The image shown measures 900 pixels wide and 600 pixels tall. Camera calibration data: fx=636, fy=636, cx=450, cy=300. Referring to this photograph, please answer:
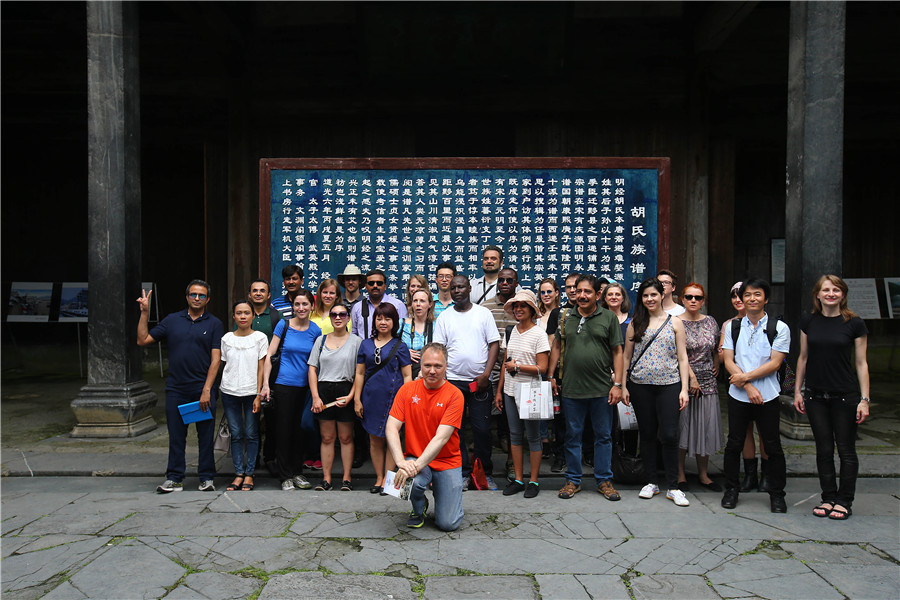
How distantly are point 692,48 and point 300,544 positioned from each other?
855cm

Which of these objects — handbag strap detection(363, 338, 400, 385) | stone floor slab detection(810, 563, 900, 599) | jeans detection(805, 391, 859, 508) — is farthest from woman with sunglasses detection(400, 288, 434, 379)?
stone floor slab detection(810, 563, 900, 599)

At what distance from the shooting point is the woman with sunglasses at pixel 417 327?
217 inches

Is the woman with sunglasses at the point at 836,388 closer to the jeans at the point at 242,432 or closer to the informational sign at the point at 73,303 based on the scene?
the jeans at the point at 242,432

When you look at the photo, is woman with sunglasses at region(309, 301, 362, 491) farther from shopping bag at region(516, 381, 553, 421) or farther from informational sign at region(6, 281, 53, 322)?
informational sign at region(6, 281, 53, 322)

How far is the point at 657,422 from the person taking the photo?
508 centimetres

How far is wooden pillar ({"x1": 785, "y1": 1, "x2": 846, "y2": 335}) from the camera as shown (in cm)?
636

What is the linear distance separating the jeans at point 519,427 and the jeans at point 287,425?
1.74 m

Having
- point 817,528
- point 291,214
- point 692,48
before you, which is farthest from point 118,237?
point 692,48

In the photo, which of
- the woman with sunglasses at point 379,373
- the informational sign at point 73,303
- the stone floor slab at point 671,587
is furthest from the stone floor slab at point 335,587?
the informational sign at point 73,303

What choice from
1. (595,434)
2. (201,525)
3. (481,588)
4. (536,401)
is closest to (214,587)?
(201,525)

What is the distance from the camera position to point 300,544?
4090mm

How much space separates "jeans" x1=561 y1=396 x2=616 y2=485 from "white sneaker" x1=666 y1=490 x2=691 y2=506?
469 mm

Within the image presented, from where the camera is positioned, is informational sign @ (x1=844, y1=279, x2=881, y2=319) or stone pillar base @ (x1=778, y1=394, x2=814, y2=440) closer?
stone pillar base @ (x1=778, y1=394, x2=814, y2=440)

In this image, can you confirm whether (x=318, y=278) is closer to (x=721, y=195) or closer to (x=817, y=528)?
(x=817, y=528)
